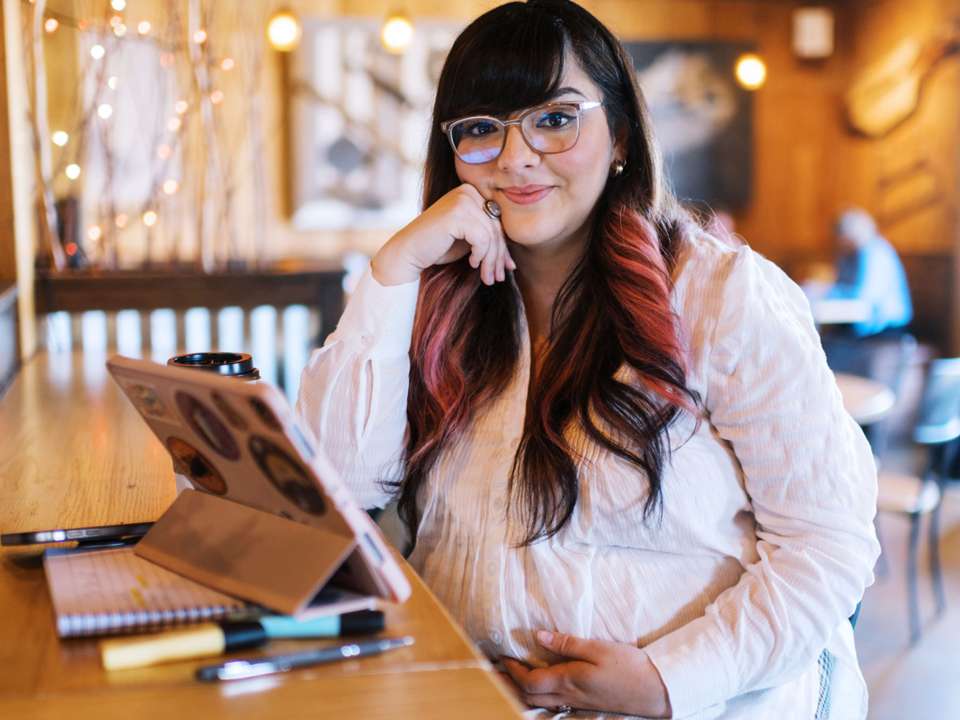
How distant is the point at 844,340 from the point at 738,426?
507cm

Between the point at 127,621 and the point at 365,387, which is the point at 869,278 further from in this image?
the point at 127,621

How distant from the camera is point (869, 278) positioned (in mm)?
6062

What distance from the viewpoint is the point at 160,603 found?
0.92 m

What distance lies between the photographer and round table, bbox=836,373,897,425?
361cm

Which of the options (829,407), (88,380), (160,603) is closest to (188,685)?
(160,603)

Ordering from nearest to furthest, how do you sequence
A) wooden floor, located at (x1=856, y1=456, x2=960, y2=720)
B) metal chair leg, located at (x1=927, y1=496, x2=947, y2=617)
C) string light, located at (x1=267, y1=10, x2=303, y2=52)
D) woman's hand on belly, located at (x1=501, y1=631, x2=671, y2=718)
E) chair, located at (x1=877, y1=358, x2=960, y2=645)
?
woman's hand on belly, located at (x1=501, y1=631, x2=671, y2=718) → wooden floor, located at (x1=856, y1=456, x2=960, y2=720) → chair, located at (x1=877, y1=358, x2=960, y2=645) → metal chair leg, located at (x1=927, y1=496, x2=947, y2=617) → string light, located at (x1=267, y1=10, x2=303, y2=52)

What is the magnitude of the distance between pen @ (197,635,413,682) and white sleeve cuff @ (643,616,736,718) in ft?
1.49

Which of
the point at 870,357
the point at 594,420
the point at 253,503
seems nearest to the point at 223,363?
the point at 253,503

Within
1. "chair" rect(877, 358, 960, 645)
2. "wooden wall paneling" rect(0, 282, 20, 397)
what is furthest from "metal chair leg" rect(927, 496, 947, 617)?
"wooden wall paneling" rect(0, 282, 20, 397)

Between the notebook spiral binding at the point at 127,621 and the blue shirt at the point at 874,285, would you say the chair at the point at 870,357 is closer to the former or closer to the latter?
the blue shirt at the point at 874,285

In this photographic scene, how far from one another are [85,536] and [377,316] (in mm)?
488

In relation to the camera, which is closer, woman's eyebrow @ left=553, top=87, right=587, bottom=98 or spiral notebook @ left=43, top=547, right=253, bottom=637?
spiral notebook @ left=43, top=547, right=253, bottom=637

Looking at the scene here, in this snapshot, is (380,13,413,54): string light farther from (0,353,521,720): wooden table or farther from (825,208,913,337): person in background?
(0,353,521,720): wooden table

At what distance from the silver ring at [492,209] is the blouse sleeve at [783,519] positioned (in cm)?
35
